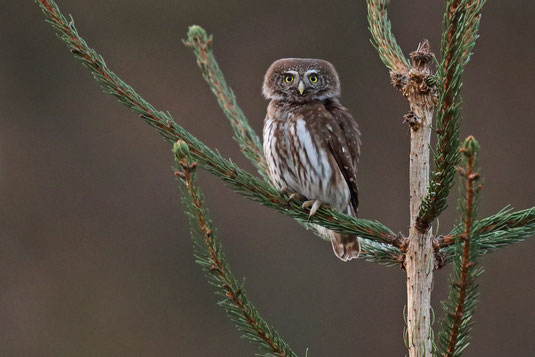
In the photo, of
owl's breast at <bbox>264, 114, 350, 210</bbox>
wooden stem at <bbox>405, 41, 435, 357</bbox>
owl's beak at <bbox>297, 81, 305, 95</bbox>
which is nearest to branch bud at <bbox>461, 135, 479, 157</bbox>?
wooden stem at <bbox>405, 41, 435, 357</bbox>

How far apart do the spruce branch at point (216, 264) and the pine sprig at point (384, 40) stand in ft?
2.29

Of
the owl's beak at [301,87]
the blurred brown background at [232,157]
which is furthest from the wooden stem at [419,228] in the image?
the blurred brown background at [232,157]

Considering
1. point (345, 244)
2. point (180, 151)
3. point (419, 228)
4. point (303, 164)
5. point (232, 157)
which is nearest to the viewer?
point (180, 151)

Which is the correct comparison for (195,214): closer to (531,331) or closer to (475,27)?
(475,27)

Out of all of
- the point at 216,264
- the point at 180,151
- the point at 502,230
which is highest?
the point at 502,230

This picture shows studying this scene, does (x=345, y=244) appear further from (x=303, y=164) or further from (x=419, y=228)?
(x=419, y=228)

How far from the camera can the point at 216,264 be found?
4.98ft

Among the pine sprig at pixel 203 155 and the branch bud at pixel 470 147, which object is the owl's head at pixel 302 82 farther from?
the branch bud at pixel 470 147

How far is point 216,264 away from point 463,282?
18.3 inches

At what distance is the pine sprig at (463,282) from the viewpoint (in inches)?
52.6

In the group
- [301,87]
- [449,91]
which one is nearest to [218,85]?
[301,87]

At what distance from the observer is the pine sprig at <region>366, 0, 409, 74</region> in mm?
1943

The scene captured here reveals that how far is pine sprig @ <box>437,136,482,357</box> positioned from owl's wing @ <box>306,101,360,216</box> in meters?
1.31

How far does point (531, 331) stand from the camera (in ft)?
22.7
